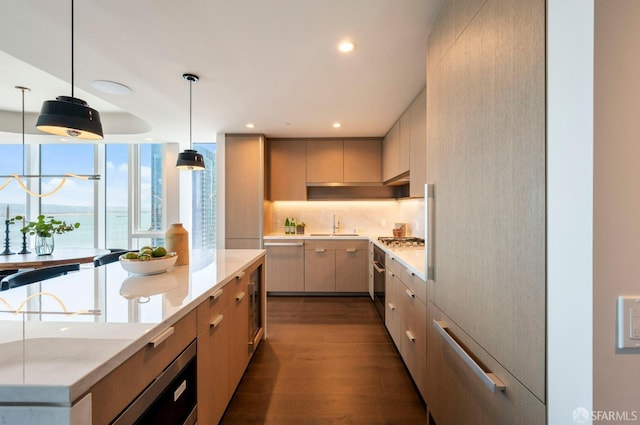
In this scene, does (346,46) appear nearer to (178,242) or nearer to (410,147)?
(410,147)

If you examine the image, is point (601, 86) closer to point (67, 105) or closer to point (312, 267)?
point (67, 105)

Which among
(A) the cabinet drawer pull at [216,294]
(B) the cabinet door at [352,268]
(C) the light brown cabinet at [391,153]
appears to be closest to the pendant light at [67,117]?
(A) the cabinet drawer pull at [216,294]

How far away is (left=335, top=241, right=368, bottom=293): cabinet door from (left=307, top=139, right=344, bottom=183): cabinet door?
109cm

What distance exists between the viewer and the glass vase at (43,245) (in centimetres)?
315

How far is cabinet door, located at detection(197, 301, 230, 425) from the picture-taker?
1.24 metres

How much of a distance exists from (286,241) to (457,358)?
2.91 m

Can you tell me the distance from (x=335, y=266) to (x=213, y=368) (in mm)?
2613

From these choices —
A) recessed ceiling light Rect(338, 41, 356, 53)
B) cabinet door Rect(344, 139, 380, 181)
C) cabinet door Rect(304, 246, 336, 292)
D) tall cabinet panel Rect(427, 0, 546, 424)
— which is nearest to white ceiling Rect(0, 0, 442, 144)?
recessed ceiling light Rect(338, 41, 356, 53)

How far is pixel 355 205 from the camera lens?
14.5ft

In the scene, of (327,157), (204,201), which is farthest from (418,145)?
(204,201)

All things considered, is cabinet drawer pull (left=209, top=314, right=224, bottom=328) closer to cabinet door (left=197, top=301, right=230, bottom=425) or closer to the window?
cabinet door (left=197, top=301, right=230, bottom=425)

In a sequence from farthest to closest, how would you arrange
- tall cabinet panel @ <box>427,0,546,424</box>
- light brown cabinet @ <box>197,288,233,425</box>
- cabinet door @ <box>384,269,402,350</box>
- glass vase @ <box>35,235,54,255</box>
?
1. glass vase @ <box>35,235,54,255</box>
2. cabinet door @ <box>384,269,402,350</box>
3. light brown cabinet @ <box>197,288,233,425</box>
4. tall cabinet panel @ <box>427,0,546,424</box>

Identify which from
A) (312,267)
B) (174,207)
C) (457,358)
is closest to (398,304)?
(457,358)

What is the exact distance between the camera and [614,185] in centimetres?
60
